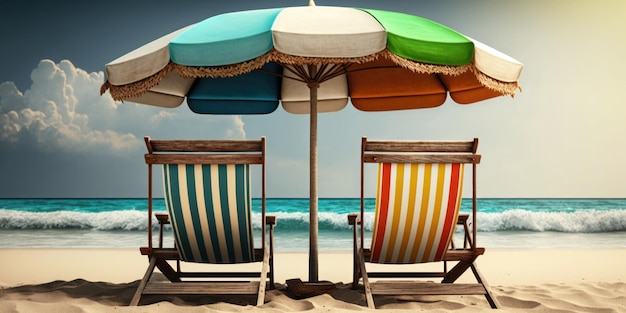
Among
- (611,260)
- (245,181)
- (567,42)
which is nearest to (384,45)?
(245,181)

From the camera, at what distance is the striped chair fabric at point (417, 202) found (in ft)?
10.5

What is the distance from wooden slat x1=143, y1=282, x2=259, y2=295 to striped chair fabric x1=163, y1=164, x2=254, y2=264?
0.22 metres

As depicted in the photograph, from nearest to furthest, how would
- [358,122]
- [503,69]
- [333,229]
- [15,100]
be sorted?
[503,69], [333,229], [15,100], [358,122]

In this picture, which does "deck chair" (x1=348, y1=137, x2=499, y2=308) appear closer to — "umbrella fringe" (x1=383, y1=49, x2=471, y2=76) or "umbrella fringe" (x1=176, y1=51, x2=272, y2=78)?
"umbrella fringe" (x1=383, y1=49, x2=471, y2=76)

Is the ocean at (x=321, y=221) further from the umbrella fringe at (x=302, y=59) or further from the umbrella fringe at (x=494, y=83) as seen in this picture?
the umbrella fringe at (x=302, y=59)

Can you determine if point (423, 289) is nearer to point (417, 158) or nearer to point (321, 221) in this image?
point (417, 158)

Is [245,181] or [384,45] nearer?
[384,45]

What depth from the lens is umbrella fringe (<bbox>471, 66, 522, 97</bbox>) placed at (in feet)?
9.97

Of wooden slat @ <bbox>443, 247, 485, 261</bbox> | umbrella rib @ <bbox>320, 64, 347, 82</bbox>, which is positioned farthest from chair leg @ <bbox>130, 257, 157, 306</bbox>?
wooden slat @ <bbox>443, 247, 485, 261</bbox>

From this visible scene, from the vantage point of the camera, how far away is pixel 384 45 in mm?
2775

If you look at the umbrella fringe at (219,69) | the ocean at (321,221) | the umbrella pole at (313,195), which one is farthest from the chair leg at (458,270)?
the ocean at (321,221)

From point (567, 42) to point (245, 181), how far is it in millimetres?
12511

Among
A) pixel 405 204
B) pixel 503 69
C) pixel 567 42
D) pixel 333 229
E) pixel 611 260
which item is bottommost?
pixel 333 229

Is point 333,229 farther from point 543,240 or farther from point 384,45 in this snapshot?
point 384,45
